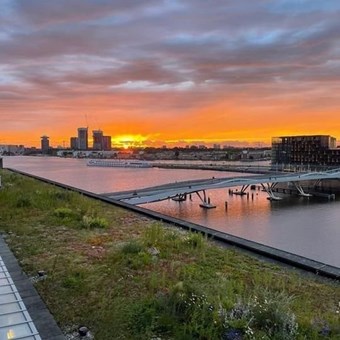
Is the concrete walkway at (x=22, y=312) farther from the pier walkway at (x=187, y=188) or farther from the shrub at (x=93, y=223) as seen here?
the pier walkway at (x=187, y=188)

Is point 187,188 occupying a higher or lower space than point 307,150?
lower

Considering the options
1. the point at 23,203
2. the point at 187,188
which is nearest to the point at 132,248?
the point at 23,203

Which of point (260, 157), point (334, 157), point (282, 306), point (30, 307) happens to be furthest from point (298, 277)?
point (260, 157)

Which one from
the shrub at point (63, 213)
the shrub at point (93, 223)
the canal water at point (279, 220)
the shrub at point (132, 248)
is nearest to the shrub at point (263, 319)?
the shrub at point (132, 248)

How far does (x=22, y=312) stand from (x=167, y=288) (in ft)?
3.64

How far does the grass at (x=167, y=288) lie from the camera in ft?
7.89

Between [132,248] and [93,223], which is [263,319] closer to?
[132,248]

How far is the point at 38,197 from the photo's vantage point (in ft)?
27.4

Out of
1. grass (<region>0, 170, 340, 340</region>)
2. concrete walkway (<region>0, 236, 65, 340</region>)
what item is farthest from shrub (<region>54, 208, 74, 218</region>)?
concrete walkway (<region>0, 236, 65, 340</region>)

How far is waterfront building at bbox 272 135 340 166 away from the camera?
6856 cm

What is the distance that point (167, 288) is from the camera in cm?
306

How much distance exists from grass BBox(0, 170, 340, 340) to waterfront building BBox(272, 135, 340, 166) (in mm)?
69117

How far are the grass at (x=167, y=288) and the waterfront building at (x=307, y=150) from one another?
227ft

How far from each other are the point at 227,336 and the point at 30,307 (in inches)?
57.0
